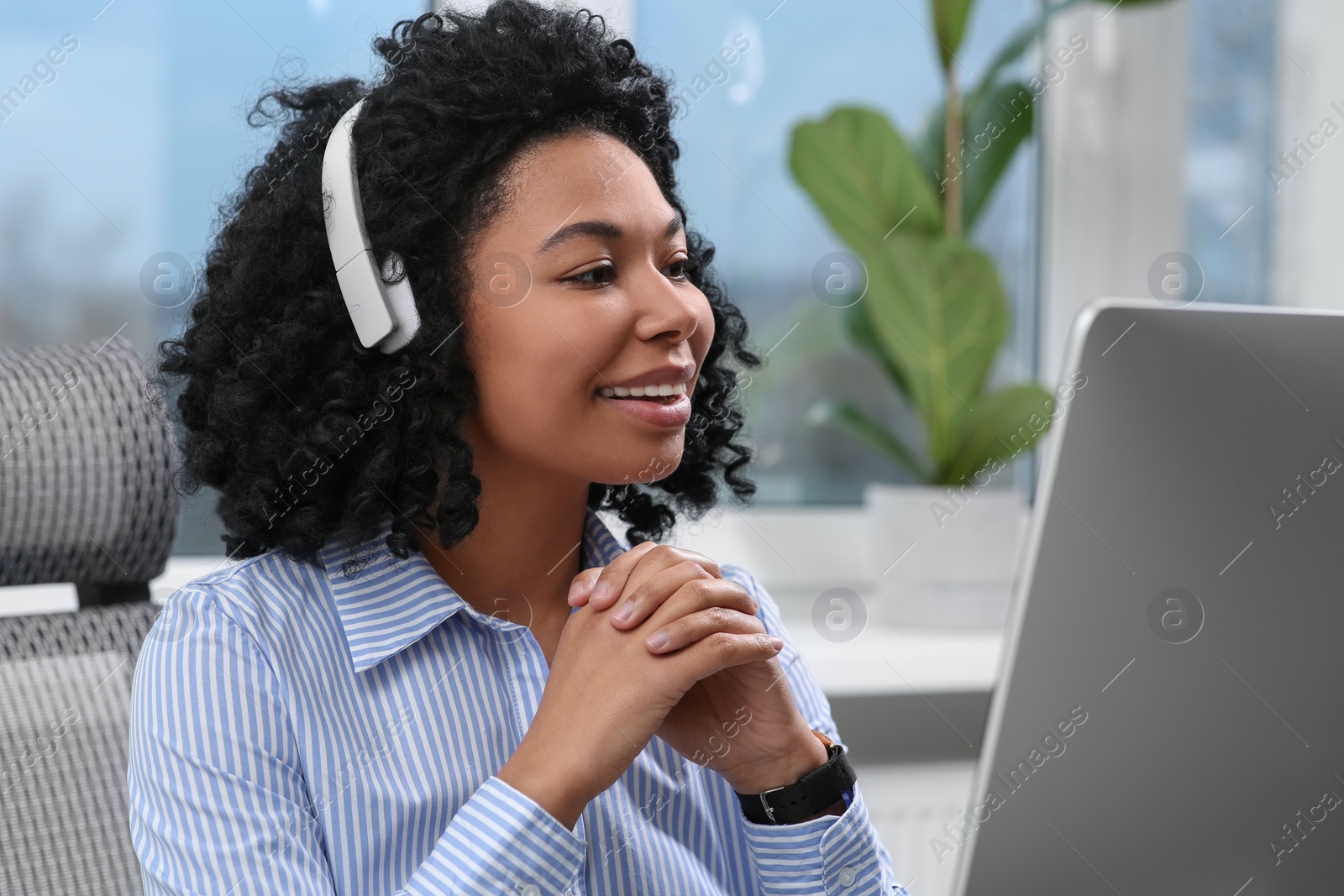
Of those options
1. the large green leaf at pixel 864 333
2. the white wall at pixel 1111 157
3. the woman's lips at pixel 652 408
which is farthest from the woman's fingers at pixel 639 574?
the white wall at pixel 1111 157

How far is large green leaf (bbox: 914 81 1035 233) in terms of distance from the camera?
1.91 metres

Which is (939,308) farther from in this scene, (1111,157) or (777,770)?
(777,770)

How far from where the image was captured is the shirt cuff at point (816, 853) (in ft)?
3.11

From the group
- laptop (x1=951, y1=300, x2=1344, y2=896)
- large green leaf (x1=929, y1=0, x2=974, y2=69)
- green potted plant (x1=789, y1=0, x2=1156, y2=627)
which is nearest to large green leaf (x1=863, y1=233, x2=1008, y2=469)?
green potted plant (x1=789, y1=0, x2=1156, y2=627)

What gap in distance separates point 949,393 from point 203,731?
1263 millimetres

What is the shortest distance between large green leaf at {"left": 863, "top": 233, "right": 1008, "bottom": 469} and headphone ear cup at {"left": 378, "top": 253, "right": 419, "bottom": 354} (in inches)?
37.3

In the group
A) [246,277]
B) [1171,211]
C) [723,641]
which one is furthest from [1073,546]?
[1171,211]

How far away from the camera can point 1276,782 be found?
563 millimetres

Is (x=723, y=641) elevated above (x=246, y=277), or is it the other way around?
(x=246, y=277)

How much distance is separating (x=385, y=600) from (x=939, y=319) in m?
1.08

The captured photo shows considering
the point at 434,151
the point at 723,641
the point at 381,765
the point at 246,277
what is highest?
the point at 434,151

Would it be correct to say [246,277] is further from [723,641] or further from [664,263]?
[723,641]

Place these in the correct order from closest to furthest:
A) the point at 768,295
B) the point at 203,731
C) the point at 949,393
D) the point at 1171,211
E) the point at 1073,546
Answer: the point at 1073,546, the point at 203,731, the point at 949,393, the point at 768,295, the point at 1171,211

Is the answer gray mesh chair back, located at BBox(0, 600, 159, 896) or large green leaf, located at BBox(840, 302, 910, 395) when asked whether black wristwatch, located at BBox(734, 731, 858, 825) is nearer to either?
gray mesh chair back, located at BBox(0, 600, 159, 896)
